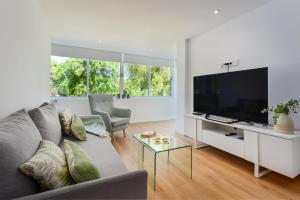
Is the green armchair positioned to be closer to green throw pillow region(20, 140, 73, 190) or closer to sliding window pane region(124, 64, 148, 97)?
sliding window pane region(124, 64, 148, 97)

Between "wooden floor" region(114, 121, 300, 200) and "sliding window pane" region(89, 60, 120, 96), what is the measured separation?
2720mm

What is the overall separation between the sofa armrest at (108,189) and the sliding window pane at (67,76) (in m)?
4.12

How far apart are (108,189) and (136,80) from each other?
14.9 ft

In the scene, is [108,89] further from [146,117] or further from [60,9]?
[60,9]

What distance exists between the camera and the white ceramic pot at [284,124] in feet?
5.97

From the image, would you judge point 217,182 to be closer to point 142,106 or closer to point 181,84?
point 181,84

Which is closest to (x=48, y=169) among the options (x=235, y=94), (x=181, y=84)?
(x=235, y=94)

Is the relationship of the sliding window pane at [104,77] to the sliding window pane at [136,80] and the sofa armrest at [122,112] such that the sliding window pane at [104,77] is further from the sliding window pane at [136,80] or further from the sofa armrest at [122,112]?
the sofa armrest at [122,112]

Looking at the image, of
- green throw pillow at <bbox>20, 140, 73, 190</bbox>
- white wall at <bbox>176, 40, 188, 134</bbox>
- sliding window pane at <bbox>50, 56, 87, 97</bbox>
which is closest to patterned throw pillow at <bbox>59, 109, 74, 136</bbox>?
green throw pillow at <bbox>20, 140, 73, 190</bbox>

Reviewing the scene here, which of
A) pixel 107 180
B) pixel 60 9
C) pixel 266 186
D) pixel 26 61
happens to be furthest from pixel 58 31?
pixel 266 186

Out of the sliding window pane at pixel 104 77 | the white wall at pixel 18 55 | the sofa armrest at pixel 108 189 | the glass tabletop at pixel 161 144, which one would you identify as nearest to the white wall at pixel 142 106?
the sliding window pane at pixel 104 77

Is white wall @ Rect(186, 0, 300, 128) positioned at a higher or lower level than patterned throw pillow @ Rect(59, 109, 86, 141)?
higher

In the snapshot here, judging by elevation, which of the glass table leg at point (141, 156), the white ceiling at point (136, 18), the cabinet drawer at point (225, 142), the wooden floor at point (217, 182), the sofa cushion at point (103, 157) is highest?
the white ceiling at point (136, 18)

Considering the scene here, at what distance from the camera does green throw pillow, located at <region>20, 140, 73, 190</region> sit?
788 millimetres
